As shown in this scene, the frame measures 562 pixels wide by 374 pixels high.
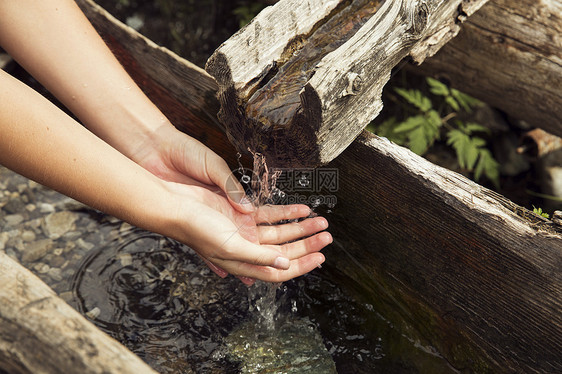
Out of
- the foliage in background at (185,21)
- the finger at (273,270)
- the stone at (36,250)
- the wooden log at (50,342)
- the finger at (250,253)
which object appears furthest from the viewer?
the foliage in background at (185,21)

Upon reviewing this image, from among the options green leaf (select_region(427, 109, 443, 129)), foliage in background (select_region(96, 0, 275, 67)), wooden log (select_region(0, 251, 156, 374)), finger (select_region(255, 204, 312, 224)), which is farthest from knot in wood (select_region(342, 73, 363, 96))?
foliage in background (select_region(96, 0, 275, 67))

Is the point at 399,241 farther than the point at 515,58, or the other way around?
the point at 515,58

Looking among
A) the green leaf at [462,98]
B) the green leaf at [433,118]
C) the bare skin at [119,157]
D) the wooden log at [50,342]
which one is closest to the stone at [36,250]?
the bare skin at [119,157]

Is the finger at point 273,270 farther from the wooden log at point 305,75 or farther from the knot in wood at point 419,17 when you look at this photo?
the knot in wood at point 419,17

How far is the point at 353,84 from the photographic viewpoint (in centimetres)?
184

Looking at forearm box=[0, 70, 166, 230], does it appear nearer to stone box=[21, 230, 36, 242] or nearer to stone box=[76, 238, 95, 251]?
stone box=[76, 238, 95, 251]

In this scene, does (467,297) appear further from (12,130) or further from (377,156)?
(12,130)

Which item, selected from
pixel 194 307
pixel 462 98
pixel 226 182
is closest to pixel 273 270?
pixel 226 182

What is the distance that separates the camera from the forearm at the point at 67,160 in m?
1.98

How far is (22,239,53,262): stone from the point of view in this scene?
2922 mm

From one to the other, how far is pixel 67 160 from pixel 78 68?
64cm

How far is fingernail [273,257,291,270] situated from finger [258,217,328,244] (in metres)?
0.22

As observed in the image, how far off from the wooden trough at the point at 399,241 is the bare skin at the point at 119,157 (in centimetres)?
28

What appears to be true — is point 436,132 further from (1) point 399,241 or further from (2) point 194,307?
(2) point 194,307
